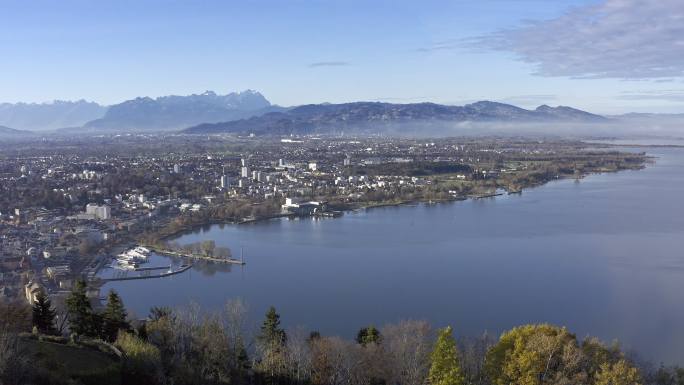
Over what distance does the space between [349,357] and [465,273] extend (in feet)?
10.6

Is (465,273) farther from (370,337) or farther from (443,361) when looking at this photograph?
(443,361)

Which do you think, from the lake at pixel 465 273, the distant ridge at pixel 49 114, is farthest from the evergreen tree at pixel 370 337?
the distant ridge at pixel 49 114

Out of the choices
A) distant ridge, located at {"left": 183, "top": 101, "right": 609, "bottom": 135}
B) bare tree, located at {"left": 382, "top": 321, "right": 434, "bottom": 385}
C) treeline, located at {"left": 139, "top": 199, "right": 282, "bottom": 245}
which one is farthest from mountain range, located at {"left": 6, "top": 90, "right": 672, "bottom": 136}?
bare tree, located at {"left": 382, "top": 321, "right": 434, "bottom": 385}

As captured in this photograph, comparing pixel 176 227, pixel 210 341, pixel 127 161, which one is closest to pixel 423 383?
pixel 210 341

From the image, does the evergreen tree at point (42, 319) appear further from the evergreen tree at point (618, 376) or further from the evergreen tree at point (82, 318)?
the evergreen tree at point (618, 376)

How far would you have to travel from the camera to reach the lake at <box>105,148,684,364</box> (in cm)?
481

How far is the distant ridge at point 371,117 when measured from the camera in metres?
42.6

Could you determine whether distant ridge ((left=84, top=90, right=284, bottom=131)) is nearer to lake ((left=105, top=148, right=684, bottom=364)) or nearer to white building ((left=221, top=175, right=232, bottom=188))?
white building ((left=221, top=175, right=232, bottom=188))

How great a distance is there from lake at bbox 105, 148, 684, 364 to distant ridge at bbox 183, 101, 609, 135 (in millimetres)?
31082

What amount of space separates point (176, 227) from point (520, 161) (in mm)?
11886

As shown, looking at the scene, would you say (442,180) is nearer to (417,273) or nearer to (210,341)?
(417,273)

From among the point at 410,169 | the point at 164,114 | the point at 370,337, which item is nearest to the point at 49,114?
the point at 164,114

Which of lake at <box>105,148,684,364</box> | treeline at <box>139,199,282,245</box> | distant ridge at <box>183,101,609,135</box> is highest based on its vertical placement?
distant ridge at <box>183,101,609,135</box>

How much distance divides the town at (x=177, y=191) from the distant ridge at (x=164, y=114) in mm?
41290
